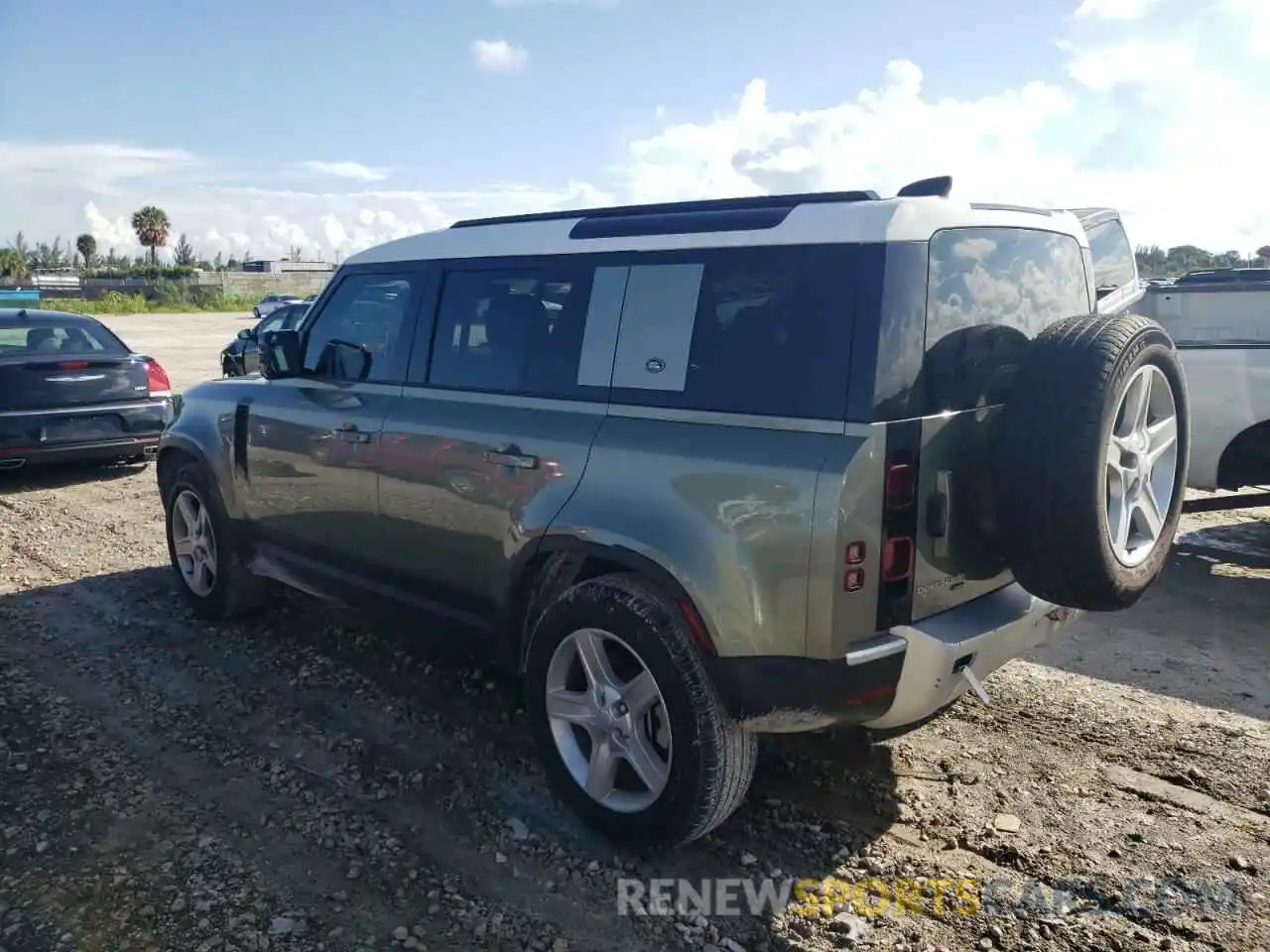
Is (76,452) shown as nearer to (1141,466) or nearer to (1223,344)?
(1141,466)

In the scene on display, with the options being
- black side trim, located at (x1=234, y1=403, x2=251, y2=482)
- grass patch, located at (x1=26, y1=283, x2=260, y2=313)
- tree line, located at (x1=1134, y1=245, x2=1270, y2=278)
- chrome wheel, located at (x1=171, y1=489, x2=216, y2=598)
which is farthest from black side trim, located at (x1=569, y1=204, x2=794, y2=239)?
grass patch, located at (x1=26, y1=283, x2=260, y2=313)

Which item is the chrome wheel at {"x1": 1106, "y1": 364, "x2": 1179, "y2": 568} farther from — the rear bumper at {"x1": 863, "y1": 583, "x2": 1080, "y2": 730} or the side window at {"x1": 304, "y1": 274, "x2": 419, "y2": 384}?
the side window at {"x1": 304, "y1": 274, "x2": 419, "y2": 384}


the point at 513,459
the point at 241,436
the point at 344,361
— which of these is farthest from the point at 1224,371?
the point at 241,436

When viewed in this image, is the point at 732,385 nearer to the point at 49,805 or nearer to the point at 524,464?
the point at 524,464

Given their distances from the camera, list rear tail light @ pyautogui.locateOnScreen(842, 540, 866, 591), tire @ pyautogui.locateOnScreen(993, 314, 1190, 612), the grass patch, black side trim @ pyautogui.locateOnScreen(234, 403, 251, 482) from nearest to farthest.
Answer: rear tail light @ pyautogui.locateOnScreen(842, 540, 866, 591), tire @ pyautogui.locateOnScreen(993, 314, 1190, 612), black side trim @ pyautogui.locateOnScreen(234, 403, 251, 482), the grass patch

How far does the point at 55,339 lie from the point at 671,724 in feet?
27.2

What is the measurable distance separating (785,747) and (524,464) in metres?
1.54

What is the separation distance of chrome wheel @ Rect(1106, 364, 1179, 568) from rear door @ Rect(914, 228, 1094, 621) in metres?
0.36

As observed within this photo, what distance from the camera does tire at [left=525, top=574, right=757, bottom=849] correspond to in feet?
9.90

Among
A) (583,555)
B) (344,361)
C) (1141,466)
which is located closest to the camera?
(1141,466)

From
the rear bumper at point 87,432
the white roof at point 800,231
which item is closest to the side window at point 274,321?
the rear bumper at point 87,432

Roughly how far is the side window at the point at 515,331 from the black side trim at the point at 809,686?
1.10 metres

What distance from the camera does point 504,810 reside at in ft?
11.6

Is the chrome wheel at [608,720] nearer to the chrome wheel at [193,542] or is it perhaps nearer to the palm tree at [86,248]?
the chrome wheel at [193,542]
